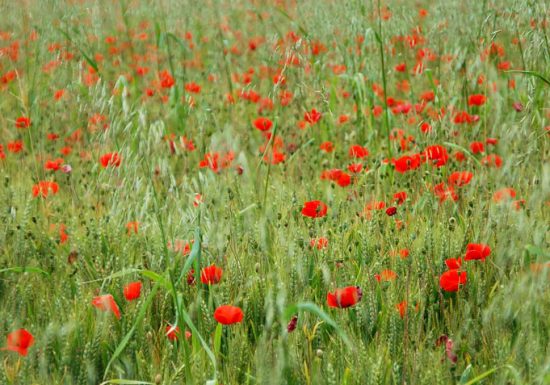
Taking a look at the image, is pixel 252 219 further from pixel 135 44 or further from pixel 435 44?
pixel 135 44

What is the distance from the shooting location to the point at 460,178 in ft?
6.99

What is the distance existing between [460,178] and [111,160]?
1.05 m

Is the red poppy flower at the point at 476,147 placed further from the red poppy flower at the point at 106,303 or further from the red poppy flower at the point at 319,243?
the red poppy flower at the point at 106,303

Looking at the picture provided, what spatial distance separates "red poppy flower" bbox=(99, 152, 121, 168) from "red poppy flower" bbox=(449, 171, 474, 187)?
1012 mm

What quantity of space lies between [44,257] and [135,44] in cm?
378

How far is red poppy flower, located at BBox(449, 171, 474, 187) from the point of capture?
211cm

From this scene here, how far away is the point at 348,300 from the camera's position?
1.39m

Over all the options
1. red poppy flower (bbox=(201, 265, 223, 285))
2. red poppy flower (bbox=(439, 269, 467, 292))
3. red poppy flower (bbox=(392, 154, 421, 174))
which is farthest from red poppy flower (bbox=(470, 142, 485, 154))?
red poppy flower (bbox=(201, 265, 223, 285))

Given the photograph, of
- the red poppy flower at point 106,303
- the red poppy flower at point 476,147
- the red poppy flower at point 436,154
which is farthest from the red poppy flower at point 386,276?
the red poppy flower at point 476,147

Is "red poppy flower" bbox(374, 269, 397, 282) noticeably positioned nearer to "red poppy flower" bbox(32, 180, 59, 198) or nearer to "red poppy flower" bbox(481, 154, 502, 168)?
"red poppy flower" bbox(481, 154, 502, 168)

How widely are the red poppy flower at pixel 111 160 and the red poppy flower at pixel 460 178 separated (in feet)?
3.32

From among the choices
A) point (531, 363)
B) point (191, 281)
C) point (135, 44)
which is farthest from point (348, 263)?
point (135, 44)

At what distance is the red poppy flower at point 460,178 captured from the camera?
2.11 metres

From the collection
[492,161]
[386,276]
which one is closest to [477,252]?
[386,276]
